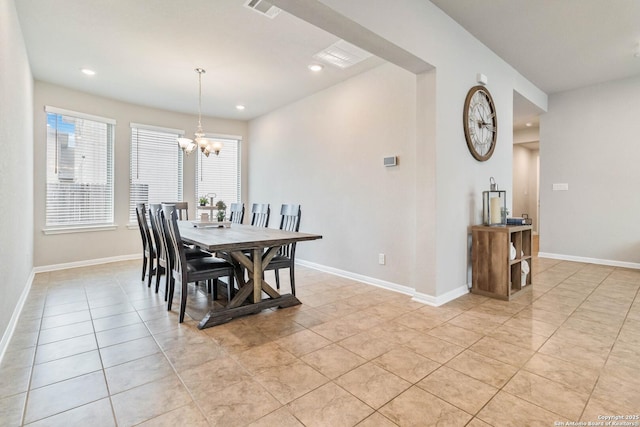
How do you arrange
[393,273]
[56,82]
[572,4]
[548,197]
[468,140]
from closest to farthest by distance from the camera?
[572,4]
[468,140]
[393,273]
[56,82]
[548,197]

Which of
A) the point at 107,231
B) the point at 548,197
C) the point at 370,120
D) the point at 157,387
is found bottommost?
the point at 157,387

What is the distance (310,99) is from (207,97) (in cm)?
166

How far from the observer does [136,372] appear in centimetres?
188

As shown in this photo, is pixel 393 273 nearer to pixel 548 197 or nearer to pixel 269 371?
pixel 269 371

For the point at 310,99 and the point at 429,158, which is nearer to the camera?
the point at 429,158

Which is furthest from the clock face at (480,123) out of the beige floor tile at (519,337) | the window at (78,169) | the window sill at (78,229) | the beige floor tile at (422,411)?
the window sill at (78,229)

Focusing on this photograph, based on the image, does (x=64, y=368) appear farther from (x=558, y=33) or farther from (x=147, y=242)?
(x=558, y=33)

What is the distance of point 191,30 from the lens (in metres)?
3.04

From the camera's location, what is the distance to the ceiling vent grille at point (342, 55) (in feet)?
11.0

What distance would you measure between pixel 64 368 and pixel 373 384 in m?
1.89

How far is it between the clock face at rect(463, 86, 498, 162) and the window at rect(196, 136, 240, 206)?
457 cm

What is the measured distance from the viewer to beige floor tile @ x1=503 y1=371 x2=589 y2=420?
1.53 metres

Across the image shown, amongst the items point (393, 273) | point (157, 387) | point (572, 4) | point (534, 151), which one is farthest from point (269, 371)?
point (534, 151)

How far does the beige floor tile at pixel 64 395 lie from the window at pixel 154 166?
13.7 ft
